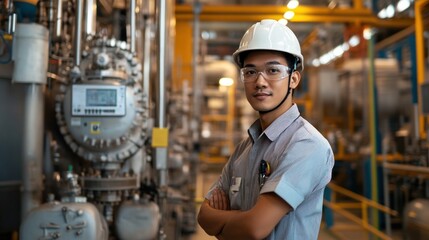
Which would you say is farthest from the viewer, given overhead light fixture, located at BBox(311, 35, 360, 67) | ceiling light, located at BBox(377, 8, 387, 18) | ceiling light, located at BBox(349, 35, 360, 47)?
overhead light fixture, located at BBox(311, 35, 360, 67)

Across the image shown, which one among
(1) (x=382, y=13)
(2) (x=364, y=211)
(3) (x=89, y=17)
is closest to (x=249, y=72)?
(3) (x=89, y=17)

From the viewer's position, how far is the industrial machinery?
2404 millimetres

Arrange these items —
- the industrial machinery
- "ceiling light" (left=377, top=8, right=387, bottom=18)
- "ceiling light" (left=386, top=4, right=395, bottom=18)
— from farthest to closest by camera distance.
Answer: "ceiling light" (left=377, top=8, right=387, bottom=18) < "ceiling light" (left=386, top=4, right=395, bottom=18) < the industrial machinery

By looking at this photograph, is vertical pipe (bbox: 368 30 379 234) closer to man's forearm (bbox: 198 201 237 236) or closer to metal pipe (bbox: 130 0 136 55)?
metal pipe (bbox: 130 0 136 55)

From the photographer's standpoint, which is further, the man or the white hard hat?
the white hard hat

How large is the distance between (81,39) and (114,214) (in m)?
1.26

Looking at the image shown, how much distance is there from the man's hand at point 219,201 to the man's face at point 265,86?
16.3 inches

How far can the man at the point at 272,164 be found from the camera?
4.39 ft

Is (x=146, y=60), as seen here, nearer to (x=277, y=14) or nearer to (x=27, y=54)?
(x=27, y=54)

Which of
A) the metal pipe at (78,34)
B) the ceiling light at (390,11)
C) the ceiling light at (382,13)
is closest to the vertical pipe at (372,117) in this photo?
the ceiling light at (382,13)

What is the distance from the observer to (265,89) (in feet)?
5.06

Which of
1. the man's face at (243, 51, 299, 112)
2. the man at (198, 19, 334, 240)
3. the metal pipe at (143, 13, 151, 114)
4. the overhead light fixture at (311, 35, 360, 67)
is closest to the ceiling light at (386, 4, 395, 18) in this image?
the overhead light fixture at (311, 35, 360, 67)

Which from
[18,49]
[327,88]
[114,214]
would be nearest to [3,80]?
[18,49]

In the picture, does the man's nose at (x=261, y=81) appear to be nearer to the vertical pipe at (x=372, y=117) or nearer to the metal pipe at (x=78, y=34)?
the metal pipe at (x=78, y=34)
